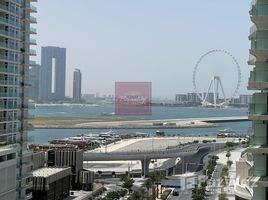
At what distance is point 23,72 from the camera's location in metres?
12.4

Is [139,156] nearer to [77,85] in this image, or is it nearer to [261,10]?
[261,10]

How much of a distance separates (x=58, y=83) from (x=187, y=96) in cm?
2717

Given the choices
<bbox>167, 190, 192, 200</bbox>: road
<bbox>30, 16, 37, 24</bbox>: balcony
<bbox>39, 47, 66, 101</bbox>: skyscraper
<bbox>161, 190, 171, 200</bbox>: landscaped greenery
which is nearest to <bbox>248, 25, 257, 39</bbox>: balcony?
<bbox>30, 16, 37, 24</bbox>: balcony

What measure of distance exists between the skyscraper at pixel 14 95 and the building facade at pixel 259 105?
23.7ft

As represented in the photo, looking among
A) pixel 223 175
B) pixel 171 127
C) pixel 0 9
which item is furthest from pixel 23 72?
pixel 171 127

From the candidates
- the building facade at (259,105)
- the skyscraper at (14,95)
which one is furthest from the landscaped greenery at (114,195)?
the building facade at (259,105)

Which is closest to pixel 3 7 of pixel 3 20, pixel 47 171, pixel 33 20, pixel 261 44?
pixel 3 20

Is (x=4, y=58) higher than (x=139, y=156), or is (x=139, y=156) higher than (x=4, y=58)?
(x=4, y=58)

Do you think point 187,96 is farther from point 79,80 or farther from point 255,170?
point 255,170

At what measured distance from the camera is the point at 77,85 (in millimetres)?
113688

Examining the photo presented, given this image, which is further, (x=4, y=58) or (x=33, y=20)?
(x=33, y=20)

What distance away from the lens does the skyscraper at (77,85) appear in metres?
112

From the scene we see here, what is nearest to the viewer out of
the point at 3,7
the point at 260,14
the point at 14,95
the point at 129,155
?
the point at 260,14

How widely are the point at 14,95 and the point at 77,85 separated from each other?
4031 inches
